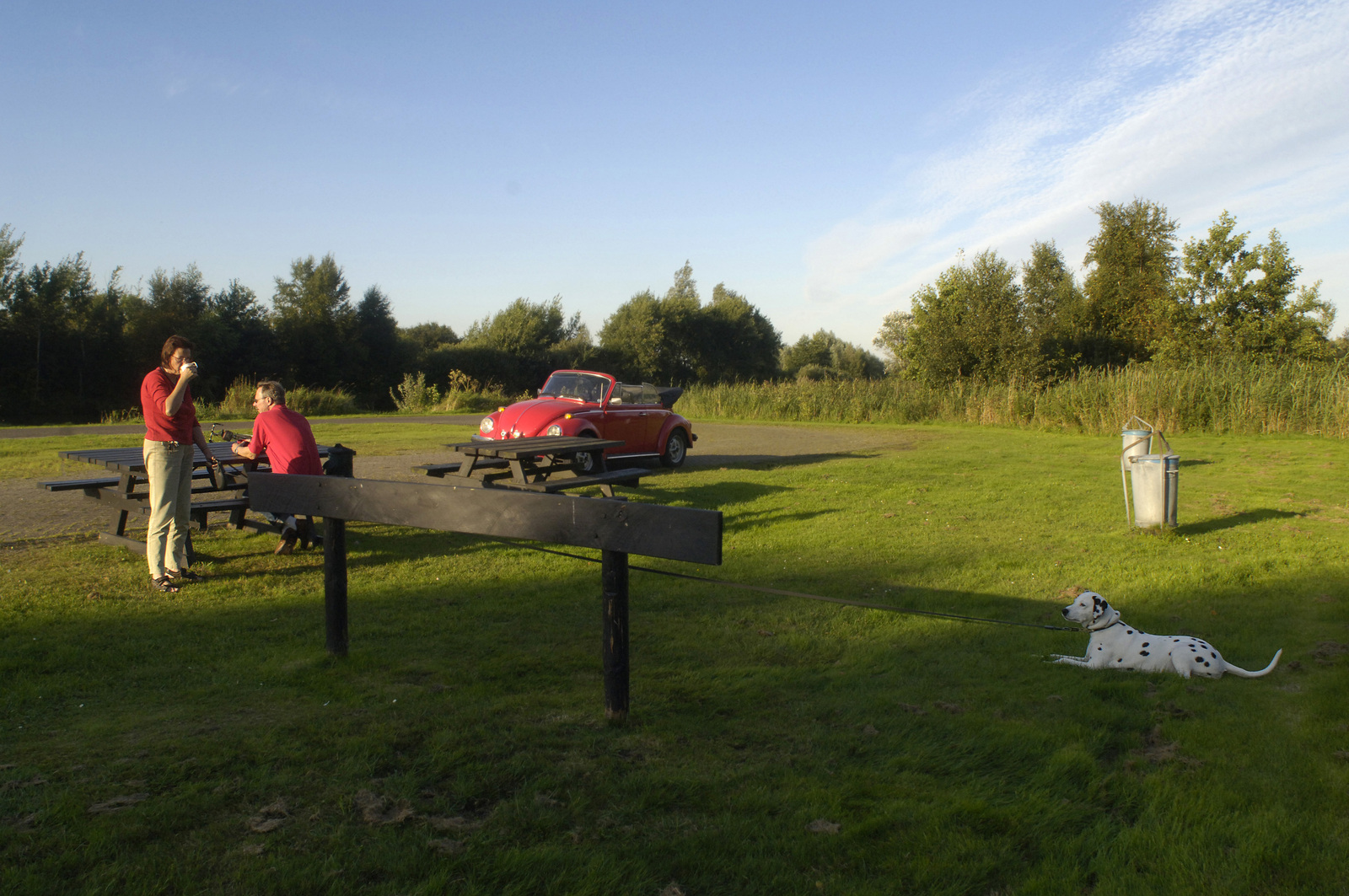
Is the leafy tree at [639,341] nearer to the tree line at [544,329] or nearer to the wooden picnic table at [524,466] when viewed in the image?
the tree line at [544,329]

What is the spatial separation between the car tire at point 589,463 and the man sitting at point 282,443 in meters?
4.28

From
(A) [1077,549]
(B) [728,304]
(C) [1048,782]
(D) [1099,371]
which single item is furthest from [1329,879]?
(B) [728,304]

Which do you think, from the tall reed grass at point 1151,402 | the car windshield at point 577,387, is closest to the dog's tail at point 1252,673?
the car windshield at point 577,387

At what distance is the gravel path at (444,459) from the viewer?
27.6ft

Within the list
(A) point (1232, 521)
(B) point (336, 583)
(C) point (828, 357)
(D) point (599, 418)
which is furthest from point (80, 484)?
(C) point (828, 357)

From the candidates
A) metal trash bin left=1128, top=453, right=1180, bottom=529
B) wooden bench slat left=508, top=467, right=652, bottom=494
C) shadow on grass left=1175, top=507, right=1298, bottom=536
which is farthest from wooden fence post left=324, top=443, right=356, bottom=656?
shadow on grass left=1175, top=507, right=1298, bottom=536

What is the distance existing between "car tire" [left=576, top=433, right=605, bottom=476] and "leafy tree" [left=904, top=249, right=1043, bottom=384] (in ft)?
83.8

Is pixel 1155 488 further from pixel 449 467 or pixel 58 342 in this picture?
pixel 58 342

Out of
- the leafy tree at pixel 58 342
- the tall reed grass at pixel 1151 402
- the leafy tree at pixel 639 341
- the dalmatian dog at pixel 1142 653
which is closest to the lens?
the dalmatian dog at pixel 1142 653

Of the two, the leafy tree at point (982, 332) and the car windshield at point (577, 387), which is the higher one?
the leafy tree at point (982, 332)

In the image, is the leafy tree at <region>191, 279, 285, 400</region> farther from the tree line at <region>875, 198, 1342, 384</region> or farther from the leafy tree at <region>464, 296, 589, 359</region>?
the tree line at <region>875, 198, 1342, 384</region>

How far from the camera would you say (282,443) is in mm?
7215

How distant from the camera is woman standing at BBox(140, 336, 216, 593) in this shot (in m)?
6.23

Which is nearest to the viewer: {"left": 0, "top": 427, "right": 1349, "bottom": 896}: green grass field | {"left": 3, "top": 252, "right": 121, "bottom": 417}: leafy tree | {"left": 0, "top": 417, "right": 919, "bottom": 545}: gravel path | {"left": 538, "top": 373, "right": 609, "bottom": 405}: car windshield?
{"left": 0, "top": 427, "right": 1349, "bottom": 896}: green grass field
